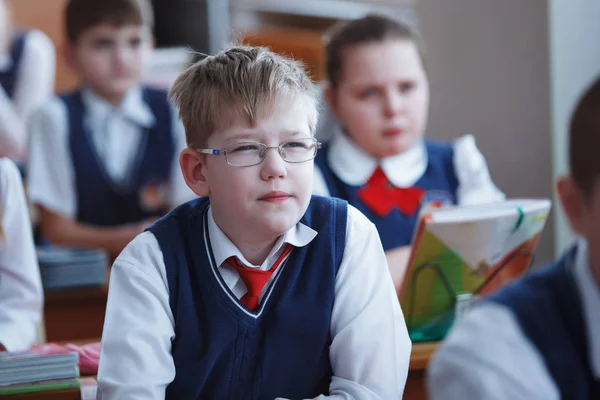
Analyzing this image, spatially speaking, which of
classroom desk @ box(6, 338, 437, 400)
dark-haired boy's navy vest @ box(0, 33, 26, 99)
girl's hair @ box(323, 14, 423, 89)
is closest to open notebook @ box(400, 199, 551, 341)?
classroom desk @ box(6, 338, 437, 400)

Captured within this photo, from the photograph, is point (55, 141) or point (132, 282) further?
point (55, 141)

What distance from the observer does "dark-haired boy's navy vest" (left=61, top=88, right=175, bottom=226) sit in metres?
3.15

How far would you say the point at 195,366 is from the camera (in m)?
1.47

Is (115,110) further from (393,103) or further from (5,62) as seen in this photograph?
(5,62)

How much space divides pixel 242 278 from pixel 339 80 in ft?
3.41

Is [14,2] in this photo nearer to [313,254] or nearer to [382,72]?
[382,72]

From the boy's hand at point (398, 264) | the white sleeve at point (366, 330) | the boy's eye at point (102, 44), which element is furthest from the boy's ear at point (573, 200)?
the boy's eye at point (102, 44)

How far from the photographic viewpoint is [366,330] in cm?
146

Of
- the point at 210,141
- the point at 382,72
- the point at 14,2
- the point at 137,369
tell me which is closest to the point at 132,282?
the point at 137,369

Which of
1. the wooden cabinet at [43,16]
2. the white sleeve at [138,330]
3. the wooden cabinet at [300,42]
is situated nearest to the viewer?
the white sleeve at [138,330]

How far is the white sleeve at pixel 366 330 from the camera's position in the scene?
4.75ft

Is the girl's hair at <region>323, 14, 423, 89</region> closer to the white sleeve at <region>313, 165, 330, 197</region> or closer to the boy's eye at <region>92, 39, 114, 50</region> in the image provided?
the white sleeve at <region>313, 165, 330, 197</region>

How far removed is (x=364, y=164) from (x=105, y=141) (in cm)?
109

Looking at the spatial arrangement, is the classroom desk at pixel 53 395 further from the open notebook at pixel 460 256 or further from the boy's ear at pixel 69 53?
the boy's ear at pixel 69 53
